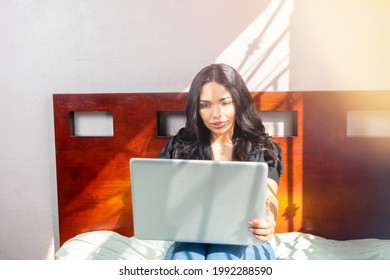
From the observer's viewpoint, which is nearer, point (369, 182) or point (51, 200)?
point (369, 182)

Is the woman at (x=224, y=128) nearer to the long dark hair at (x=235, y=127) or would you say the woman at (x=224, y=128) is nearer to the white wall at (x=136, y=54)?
the long dark hair at (x=235, y=127)

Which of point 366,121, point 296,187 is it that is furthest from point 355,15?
point 296,187

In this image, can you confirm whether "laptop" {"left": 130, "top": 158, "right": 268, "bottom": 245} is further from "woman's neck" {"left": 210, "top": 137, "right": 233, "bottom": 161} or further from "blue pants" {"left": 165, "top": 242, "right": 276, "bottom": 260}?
"woman's neck" {"left": 210, "top": 137, "right": 233, "bottom": 161}

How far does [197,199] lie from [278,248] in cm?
52

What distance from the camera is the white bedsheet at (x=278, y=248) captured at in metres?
1.14

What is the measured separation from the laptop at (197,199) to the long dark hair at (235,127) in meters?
0.27

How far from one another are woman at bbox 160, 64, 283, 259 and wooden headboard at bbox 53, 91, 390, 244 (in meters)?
0.23

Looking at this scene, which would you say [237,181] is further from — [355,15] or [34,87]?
[34,87]

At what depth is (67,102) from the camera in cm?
137

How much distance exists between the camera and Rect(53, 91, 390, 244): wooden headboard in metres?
1.30

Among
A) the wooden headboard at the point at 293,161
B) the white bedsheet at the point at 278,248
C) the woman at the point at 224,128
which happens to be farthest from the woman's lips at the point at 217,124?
the white bedsheet at the point at 278,248
